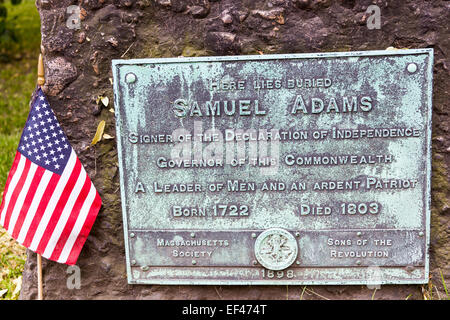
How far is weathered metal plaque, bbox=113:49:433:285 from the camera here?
243cm

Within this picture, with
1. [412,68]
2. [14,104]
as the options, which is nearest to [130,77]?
[412,68]

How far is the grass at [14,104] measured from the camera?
3.12 metres

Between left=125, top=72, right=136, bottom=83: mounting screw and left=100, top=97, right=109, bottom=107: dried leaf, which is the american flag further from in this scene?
left=125, top=72, right=136, bottom=83: mounting screw

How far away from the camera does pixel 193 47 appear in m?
2.52

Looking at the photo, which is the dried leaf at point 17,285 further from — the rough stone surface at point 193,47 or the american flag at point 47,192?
the american flag at point 47,192

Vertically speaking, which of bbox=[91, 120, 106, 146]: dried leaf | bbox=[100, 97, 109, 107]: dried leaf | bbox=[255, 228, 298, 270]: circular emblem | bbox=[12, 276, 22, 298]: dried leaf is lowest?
bbox=[12, 276, 22, 298]: dried leaf

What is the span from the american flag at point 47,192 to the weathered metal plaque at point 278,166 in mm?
263

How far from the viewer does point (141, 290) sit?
107 inches

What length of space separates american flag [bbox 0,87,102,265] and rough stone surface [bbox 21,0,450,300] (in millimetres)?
87

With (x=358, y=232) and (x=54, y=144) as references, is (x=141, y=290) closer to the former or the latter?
(x=54, y=144)

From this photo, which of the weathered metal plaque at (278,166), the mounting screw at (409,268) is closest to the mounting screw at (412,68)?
the weathered metal plaque at (278,166)

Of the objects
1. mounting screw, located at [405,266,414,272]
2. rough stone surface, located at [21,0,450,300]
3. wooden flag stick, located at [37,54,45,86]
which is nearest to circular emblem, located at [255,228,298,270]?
rough stone surface, located at [21,0,450,300]

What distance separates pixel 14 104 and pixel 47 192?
3.63 meters

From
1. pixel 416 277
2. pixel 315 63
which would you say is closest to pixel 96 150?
pixel 315 63
